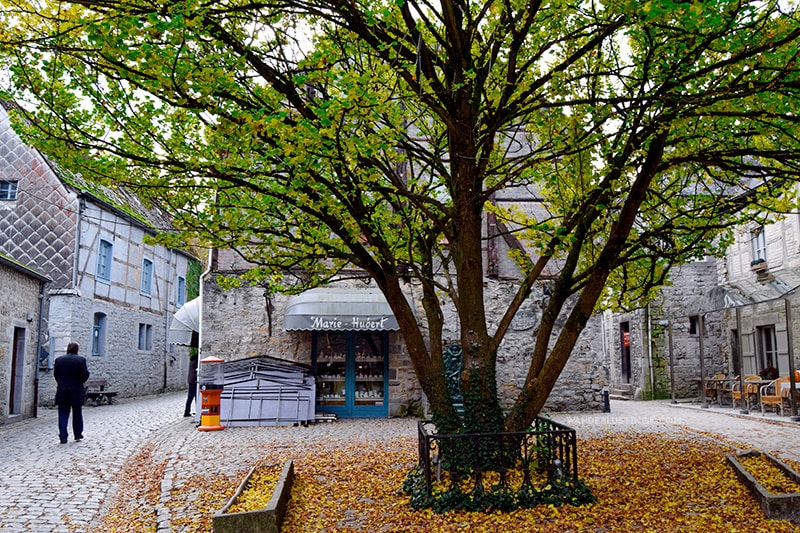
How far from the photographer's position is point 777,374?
15.4 metres

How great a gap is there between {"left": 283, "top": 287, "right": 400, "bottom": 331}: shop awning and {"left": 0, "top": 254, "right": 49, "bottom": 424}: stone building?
5345mm

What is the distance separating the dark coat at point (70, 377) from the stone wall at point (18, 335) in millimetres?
3142

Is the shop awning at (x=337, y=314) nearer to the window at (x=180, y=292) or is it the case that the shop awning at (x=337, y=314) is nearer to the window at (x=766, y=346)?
the window at (x=766, y=346)

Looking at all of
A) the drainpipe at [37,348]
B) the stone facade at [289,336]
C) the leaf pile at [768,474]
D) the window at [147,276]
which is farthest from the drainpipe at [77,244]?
the leaf pile at [768,474]

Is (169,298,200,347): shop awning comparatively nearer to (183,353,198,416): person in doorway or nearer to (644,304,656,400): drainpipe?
(183,353,198,416): person in doorway

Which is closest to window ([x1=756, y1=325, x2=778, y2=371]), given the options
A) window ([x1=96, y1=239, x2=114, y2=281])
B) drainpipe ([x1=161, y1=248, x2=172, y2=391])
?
window ([x1=96, y1=239, x2=114, y2=281])

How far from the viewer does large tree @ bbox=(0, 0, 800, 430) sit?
4.90m

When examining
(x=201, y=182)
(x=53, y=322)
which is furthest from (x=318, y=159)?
(x=53, y=322)

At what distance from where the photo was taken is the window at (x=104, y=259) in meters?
19.5

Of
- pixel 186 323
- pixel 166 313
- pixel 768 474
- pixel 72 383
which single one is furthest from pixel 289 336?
pixel 166 313

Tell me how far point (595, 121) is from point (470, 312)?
2.09 meters

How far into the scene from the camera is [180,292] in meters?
25.9

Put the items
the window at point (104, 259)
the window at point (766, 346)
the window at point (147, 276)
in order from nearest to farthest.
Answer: the window at point (766, 346) → the window at point (104, 259) → the window at point (147, 276)

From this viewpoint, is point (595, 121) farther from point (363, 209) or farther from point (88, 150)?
point (88, 150)
